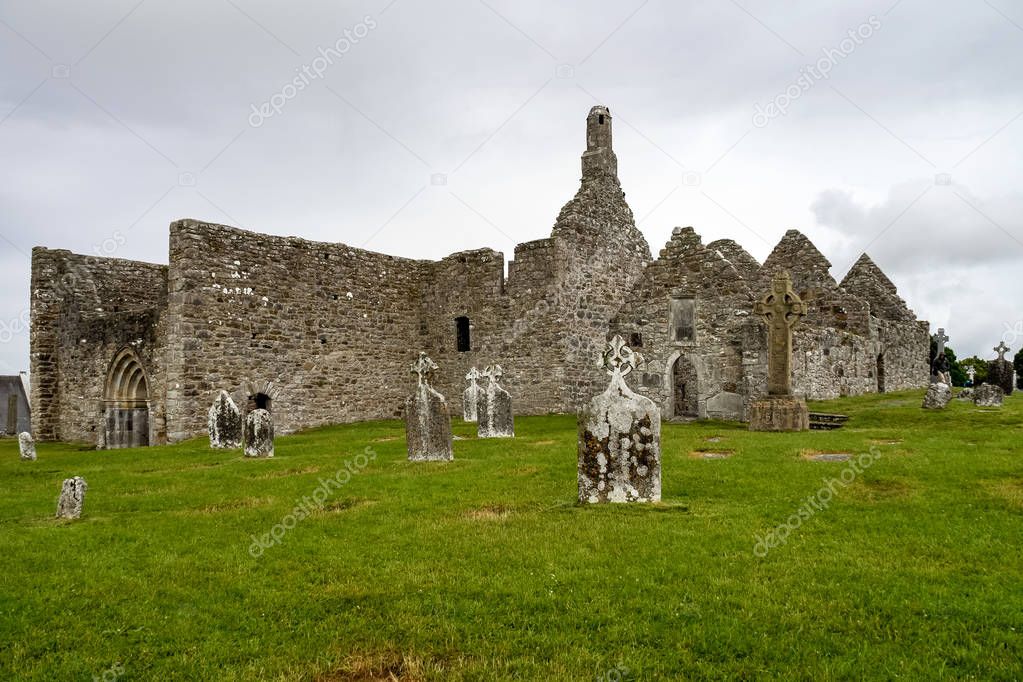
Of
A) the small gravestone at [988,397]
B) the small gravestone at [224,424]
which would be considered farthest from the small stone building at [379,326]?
the small gravestone at [988,397]

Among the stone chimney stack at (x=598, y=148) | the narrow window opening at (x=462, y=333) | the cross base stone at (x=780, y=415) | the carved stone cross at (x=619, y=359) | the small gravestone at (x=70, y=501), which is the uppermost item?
the stone chimney stack at (x=598, y=148)

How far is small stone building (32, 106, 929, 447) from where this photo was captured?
21.2 m

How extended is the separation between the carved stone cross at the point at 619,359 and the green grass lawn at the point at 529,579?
69.3 inches

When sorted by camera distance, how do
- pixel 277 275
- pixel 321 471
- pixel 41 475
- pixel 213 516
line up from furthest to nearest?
1. pixel 277 275
2. pixel 41 475
3. pixel 321 471
4. pixel 213 516

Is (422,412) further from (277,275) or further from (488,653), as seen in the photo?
(277,275)

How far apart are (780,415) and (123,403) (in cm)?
2014

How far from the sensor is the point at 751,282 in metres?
29.8

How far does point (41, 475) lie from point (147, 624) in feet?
33.7

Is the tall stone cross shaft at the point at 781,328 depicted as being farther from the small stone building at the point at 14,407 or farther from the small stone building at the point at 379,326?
the small stone building at the point at 14,407

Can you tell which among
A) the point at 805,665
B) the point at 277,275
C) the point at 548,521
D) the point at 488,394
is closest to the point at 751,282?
the point at 488,394

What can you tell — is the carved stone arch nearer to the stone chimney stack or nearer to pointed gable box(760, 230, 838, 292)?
the stone chimney stack

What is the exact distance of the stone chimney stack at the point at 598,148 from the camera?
87.2 ft

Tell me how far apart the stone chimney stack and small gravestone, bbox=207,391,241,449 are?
1547cm

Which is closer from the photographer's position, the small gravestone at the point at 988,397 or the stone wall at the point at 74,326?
the small gravestone at the point at 988,397
